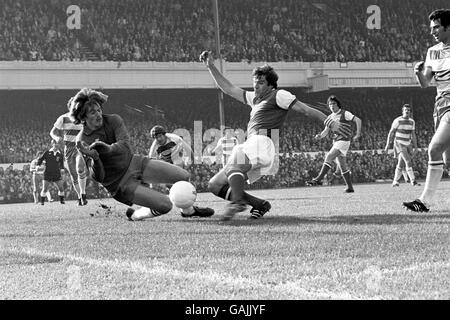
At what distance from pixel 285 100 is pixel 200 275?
14.8 ft

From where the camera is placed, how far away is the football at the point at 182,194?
8.16 metres

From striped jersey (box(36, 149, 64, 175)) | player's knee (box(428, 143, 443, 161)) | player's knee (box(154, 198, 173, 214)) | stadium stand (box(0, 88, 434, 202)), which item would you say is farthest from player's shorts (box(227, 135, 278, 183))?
stadium stand (box(0, 88, 434, 202))

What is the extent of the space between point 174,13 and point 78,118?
90.9ft

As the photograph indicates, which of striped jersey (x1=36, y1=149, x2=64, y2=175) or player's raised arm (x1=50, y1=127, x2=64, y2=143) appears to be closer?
player's raised arm (x1=50, y1=127, x2=64, y2=143)

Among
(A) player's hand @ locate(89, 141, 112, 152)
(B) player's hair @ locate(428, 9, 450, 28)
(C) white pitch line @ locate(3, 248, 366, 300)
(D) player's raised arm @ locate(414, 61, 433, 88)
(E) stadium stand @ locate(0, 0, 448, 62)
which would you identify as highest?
(E) stadium stand @ locate(0, 0, 448, 62)

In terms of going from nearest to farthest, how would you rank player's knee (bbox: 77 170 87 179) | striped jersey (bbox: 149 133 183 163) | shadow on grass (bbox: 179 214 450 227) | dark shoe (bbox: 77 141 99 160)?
dark shoe (bbox: 77 141 99 160) → shadow on grass (bbox: 179 214 450 227) → striped jersey (bbox: 149 133 183 163) → player's knee (bbox: 77 170 87 179)

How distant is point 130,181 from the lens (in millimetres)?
8367

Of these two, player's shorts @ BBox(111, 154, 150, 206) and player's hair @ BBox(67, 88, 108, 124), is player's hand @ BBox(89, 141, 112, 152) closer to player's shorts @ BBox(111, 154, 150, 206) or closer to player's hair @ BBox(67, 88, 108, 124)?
player's hair @ BBox(67, 88, 108, 124)

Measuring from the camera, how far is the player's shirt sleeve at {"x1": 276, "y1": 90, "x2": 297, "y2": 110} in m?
8.55

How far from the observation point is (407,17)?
3897 centimetres

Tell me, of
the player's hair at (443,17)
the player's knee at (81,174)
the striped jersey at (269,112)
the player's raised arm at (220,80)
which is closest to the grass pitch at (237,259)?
the striped jersey at (269,112)

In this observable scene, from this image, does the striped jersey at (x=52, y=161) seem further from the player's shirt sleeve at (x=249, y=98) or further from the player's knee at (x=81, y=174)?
the player's shirt sleeve at (x=249, y=98)

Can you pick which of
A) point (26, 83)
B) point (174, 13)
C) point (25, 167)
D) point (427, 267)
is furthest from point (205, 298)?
point (174, 13)

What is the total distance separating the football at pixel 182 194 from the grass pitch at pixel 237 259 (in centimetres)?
27
